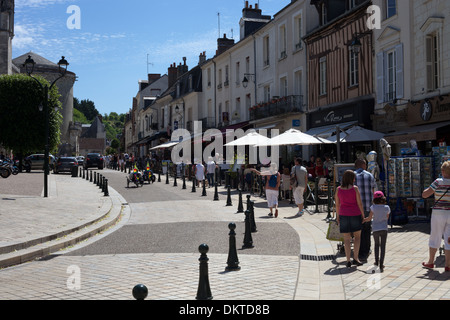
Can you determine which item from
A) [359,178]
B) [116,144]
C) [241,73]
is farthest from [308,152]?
[116,144]

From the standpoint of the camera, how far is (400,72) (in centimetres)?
1675

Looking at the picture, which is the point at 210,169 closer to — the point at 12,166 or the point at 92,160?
the point at 12,166

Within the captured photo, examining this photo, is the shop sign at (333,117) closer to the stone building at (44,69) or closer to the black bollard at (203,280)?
the black bollard at (203,280)

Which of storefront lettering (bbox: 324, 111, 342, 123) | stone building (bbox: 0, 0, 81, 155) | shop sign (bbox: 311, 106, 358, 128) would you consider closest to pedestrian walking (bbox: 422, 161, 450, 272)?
shop sign (bbox: 311, 106, 358, 128)

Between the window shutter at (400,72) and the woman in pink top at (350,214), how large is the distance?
1111 cm

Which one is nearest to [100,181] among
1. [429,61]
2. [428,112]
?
[428,112]

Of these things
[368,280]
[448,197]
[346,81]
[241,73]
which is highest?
[241,73]

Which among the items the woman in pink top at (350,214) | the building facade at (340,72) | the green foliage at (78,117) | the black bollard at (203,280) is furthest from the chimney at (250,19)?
the green foliage at (78,117)

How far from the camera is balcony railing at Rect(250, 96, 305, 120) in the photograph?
2430 centimetres

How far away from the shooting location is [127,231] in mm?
10344

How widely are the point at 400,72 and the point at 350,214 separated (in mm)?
11515
